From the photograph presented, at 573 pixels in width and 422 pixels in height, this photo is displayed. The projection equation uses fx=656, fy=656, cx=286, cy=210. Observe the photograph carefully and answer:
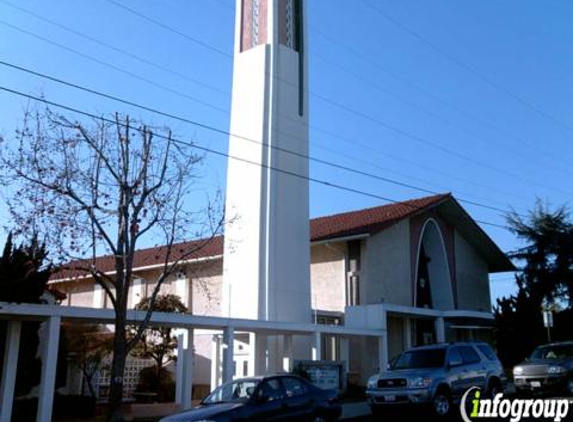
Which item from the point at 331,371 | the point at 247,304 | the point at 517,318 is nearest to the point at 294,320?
the point at 247,304

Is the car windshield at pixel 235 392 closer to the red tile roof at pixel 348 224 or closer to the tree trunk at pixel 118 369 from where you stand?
the tree trunk at pixel 118 369

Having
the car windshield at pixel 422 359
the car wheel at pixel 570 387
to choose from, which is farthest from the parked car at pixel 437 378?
the car wheel at pixel 570 387

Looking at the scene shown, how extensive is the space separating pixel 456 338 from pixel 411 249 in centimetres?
541

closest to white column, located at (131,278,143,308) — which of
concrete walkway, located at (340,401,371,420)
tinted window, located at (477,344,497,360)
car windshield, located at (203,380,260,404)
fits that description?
concrete walkway, located at (340,401,371,420)

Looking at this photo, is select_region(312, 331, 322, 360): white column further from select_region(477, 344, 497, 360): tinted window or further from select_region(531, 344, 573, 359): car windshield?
select_region(531, 344, 573, 359): car windshield

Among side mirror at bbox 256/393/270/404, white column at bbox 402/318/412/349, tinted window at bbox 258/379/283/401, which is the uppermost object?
white column at bbox 402/318/412/349

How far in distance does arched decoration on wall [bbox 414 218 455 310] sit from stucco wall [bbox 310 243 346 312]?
225 inches

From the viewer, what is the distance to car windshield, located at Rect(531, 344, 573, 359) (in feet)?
66.6

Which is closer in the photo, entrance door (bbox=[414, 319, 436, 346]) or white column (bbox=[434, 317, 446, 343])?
white column (bbox=[434, 317, 446, 343])

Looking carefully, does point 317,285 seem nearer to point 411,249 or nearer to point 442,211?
point 411,249

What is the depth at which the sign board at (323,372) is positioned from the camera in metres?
20.8

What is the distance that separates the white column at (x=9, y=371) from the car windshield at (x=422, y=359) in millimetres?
9609

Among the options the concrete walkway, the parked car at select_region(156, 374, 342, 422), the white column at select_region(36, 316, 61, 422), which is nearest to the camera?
the parked car at select_region(156, 374, 342, 422)

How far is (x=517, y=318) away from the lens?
3309 centimetres
